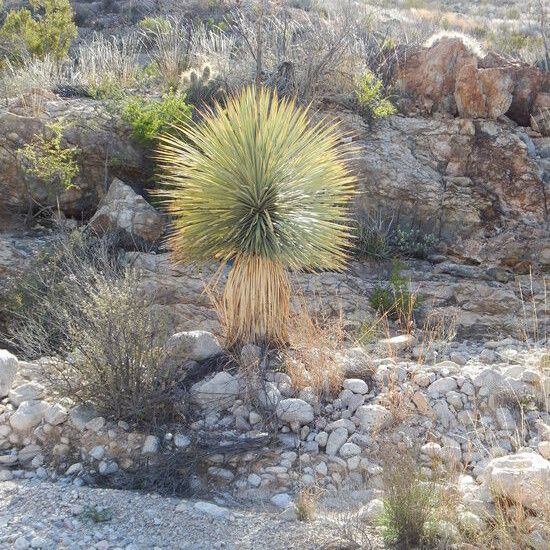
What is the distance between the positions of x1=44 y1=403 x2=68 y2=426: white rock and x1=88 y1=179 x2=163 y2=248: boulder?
3.64 metres

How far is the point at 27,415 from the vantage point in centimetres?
543

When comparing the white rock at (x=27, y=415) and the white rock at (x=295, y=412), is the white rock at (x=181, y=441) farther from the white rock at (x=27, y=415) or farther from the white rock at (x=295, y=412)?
the white rock at (x=27, y=415)

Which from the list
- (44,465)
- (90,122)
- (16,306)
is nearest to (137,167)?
(90,122)

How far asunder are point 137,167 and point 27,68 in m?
3.48

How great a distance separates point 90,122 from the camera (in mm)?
9977

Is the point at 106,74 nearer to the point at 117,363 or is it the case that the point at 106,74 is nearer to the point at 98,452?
the point at 117,363

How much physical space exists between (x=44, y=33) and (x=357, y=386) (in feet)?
34.1

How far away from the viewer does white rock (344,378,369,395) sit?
5.77m

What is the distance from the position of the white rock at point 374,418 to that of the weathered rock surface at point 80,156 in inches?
222

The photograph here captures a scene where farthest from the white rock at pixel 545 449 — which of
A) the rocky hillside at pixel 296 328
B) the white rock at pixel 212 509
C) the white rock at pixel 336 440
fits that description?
the white rock at pixel 212 509

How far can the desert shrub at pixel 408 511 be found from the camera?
3.79 meters

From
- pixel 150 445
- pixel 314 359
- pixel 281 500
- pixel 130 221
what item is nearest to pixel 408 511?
pixel 281 500

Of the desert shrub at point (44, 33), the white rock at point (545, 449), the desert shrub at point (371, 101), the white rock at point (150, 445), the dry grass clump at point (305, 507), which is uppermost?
the desert shrub at point (44, 33)

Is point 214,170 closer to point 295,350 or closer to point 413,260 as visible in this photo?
point 295,350
